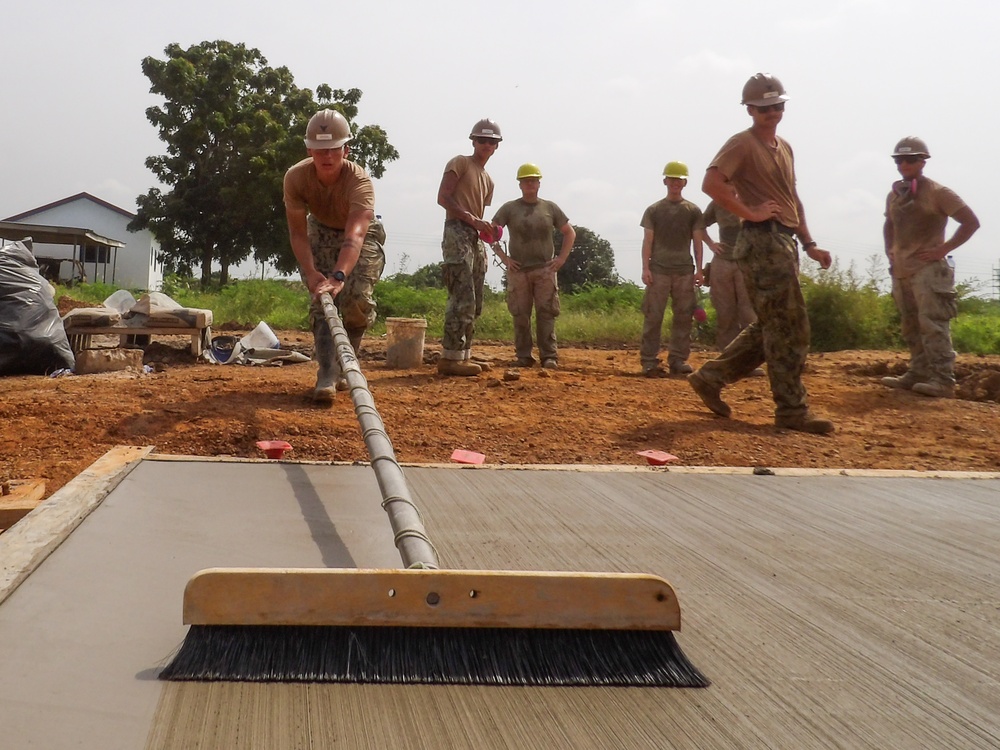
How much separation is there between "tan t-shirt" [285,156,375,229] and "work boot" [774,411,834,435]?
Result: 7.98 feet

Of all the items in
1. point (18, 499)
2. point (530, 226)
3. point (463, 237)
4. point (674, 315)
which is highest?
point (530, 226)

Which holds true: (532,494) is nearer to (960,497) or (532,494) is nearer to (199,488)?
(199,488)

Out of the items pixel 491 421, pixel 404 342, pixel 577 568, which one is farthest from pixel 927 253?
pixel 577 568

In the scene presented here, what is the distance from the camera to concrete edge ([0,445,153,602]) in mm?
1830

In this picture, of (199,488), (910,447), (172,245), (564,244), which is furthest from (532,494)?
(172,245)

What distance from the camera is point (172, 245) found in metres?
28.4

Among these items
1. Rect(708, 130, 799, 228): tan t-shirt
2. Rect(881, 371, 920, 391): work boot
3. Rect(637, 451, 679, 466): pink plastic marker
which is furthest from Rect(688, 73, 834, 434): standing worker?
Rect(881, 371, 920, 391): work boot

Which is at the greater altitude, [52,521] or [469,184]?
[469,184]

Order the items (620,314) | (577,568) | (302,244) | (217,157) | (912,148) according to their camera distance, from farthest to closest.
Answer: (217,157)
(620,314)
(912,148)
(302,244)
(577,568)

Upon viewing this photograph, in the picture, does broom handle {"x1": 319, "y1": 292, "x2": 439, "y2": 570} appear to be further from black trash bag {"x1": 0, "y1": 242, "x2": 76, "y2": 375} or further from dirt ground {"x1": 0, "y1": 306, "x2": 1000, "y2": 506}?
black trash bag {"x1": 0, "y1": 242, "x2": 76, "y2": 375}

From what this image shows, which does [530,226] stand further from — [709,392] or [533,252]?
[709,392]

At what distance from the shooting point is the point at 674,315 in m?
7.86

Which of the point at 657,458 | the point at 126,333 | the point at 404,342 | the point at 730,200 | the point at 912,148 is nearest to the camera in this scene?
the point at 657,458

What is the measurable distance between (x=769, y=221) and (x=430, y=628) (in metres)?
3.54
